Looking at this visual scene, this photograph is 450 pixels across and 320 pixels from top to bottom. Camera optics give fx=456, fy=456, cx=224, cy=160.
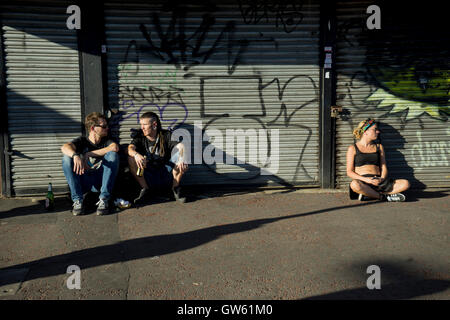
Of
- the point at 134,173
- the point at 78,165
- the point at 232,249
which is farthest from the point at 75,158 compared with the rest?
the point at 232,249

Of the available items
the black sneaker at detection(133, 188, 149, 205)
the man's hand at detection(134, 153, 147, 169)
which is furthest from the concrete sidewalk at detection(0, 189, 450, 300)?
the man's hand at detection(134, 153, 147, 169)

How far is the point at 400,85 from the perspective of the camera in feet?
25.0

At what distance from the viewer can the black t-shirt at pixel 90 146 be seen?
643cm

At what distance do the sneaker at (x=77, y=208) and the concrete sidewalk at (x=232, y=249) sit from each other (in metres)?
0.09

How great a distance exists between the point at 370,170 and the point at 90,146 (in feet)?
14.0

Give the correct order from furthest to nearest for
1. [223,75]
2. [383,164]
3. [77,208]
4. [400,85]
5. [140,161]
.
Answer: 1. [400,85]
2. [223,75]
3. [383,164]
4. [140,161]
5. [77,208]

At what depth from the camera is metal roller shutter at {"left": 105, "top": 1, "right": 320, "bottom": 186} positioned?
7242mm

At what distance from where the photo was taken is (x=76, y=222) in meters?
6.01

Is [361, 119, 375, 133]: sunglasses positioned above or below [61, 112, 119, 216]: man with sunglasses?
above

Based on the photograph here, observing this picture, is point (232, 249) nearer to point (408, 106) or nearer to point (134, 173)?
point (134, 173)

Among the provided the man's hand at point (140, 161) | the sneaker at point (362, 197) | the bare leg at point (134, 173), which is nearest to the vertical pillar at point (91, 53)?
the bare leg at point (134, 173)

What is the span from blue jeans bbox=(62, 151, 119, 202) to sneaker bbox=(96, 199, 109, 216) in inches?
2.3

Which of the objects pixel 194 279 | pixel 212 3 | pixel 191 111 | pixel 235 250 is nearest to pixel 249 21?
pixel 212 3

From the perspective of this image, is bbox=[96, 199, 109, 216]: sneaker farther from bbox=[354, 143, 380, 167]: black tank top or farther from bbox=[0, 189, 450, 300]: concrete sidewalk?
bbox=[354, 143, 380, 167]: black tank top
